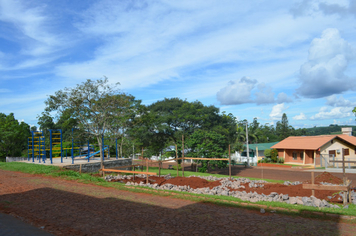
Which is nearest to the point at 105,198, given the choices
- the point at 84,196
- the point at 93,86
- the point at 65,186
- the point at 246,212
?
the point at 84,196

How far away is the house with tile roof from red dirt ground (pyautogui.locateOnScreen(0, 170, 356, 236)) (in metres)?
30.3

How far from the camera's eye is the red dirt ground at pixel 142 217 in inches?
228

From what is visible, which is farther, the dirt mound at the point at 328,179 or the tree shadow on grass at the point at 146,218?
the dirt mound at the point at 328,179

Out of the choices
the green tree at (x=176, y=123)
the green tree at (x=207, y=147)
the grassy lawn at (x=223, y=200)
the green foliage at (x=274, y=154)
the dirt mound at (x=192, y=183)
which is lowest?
the green foliage at (x=274, y=154)

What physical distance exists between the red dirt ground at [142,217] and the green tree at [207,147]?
60.8ft

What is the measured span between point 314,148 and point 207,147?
16.0m

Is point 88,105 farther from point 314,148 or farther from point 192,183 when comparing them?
point 314,148

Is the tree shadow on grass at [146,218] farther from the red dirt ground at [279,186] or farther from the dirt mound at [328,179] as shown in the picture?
the dirt mound at [328,179]

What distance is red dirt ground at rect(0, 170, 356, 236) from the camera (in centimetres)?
580

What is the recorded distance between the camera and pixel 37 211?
714 centimetres

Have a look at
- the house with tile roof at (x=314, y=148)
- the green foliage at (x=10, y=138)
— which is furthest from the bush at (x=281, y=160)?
the green foliage at (x=10, y=138)

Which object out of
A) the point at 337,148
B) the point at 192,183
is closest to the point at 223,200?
the point at 192,183

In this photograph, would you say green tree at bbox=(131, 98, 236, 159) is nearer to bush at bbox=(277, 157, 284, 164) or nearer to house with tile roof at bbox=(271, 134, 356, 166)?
bush at bbox=(277, 157, 284, 164)

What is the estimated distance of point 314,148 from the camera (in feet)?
111
